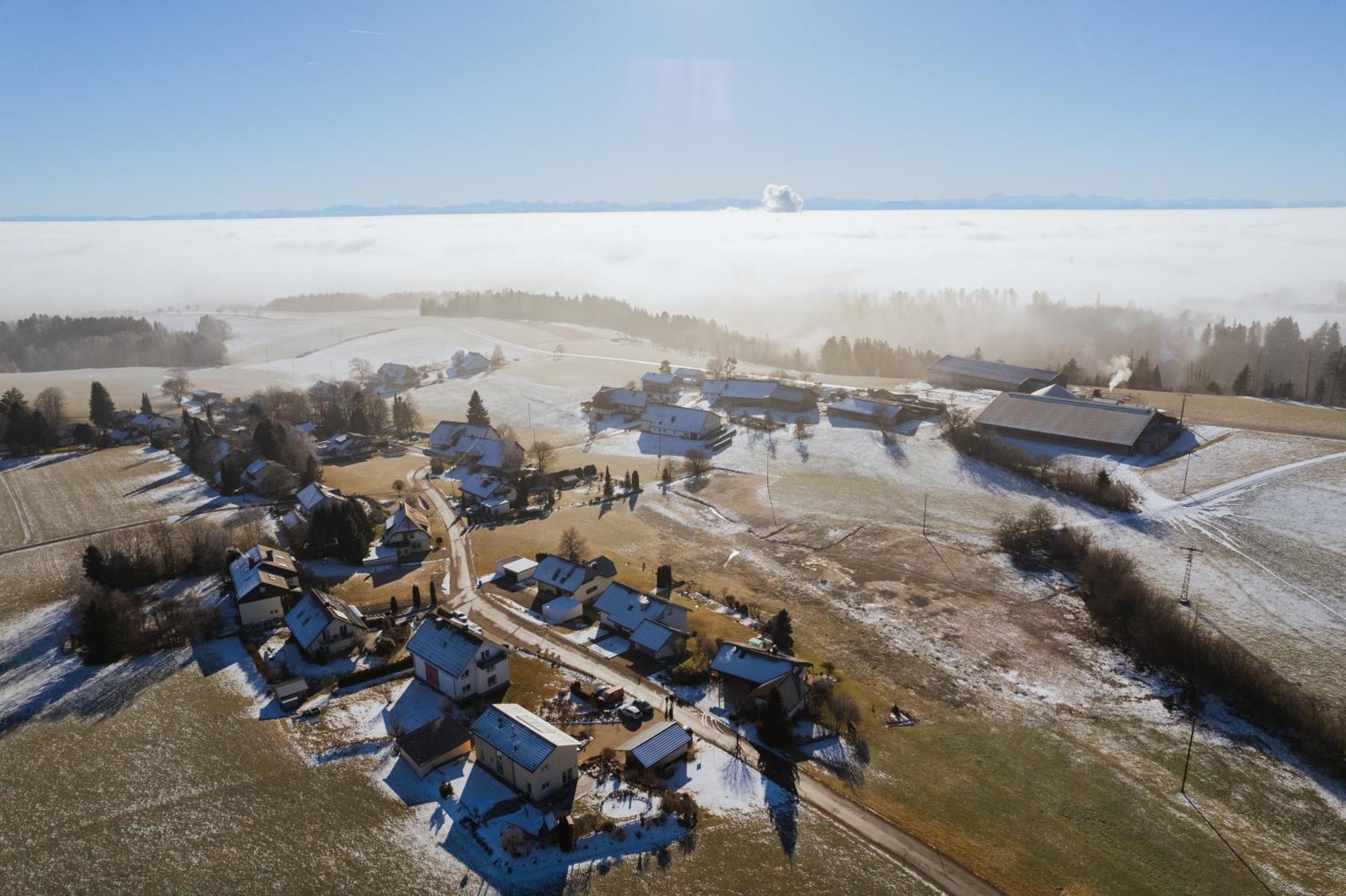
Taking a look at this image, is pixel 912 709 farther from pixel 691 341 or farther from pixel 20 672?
pixel 691 341

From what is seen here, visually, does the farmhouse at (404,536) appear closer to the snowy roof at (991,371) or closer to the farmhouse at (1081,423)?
the farmhouse at (1081,423)

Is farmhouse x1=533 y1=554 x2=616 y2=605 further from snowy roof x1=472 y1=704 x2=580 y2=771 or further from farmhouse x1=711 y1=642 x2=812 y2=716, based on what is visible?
snowy roof x1=472 y1=704 x2=580 y2=771

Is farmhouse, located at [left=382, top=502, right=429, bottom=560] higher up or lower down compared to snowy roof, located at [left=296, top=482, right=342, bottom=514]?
lower down

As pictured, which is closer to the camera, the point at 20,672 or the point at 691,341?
the point at 20,672

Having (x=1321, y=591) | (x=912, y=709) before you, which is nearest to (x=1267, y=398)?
(x=1321, y=591)

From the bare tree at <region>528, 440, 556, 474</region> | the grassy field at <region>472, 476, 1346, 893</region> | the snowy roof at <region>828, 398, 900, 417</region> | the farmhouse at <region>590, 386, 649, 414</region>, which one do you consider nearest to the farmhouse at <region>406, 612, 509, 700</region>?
the grassy field at <region>472, 476, 1346, 893</region>

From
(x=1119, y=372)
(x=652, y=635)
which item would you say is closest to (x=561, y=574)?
(x=652, y=635)
